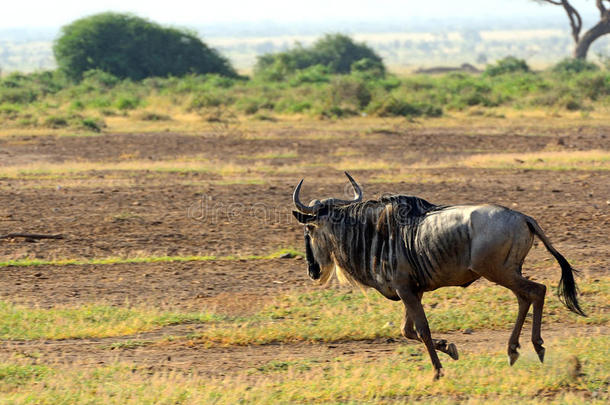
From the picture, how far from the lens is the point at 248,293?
926cm

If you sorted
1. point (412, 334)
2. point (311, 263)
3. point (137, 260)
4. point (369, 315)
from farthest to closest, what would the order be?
point (137, 260)
point (369, 315)
point (311, 263)
point (412, 334)

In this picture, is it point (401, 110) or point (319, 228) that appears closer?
point (319, 228)

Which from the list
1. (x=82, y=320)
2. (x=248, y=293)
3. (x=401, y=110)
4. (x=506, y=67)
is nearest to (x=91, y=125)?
(x=401, y=110)

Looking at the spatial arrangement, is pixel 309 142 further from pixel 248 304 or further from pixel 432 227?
pixel 432 227

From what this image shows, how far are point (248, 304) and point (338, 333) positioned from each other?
50.8 inches

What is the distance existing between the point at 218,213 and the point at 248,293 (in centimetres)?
454

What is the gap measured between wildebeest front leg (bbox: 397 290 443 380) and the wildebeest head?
30.1 inches

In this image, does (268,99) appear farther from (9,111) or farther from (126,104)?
(9,111)

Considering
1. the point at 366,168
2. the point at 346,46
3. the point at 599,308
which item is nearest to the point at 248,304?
the point at 599,308

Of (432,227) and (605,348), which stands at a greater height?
(432,227)

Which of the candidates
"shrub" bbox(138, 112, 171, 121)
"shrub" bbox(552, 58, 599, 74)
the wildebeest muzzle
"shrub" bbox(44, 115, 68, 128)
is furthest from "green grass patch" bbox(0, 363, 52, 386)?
"shrub" bbox(552, 58, 599, 74)

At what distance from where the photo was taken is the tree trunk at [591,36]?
55812mm

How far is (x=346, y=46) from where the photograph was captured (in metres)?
68.2

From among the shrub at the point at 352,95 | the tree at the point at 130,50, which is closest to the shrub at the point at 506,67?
the tree at the point at 130,50
